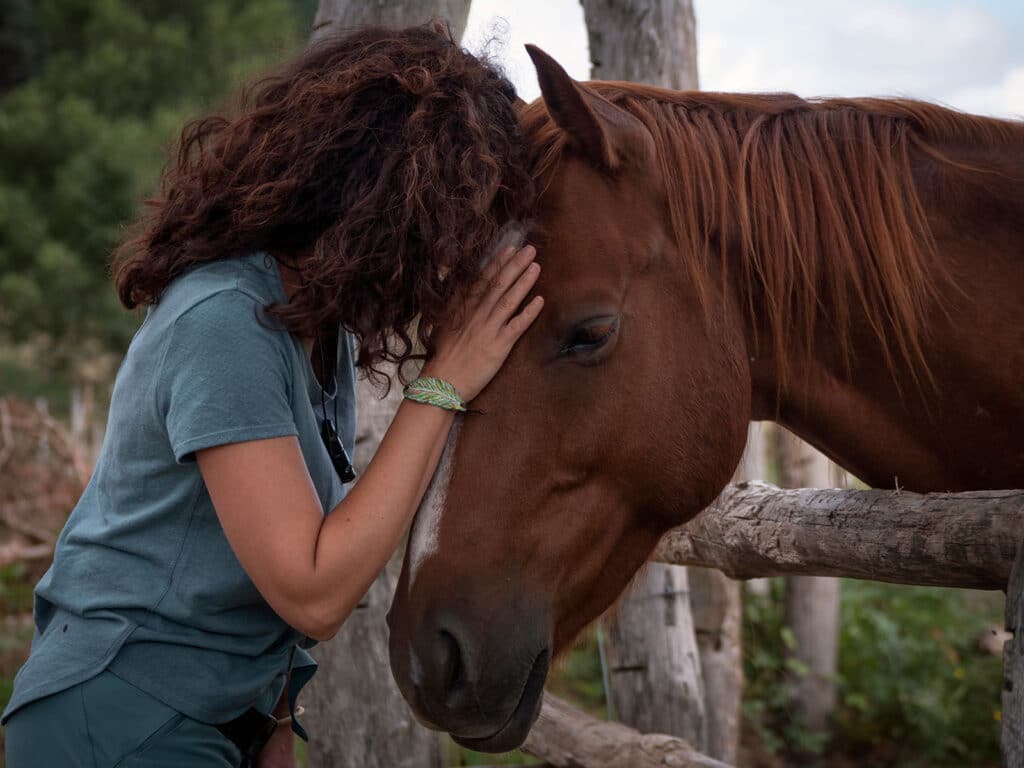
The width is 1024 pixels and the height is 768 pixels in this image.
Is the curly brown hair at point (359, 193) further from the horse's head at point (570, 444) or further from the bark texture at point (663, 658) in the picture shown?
the bark texture at point (663, 658)

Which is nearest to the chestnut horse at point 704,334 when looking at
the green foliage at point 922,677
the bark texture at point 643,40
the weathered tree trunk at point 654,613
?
the weathered tree trunk at point 654,613

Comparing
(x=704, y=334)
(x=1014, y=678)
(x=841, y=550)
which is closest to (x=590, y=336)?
(x=704, y=334)

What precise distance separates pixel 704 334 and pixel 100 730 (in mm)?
1292

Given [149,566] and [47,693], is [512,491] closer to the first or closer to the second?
[149,566]

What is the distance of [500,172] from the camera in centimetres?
174

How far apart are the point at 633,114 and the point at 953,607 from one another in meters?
Result: 5.76

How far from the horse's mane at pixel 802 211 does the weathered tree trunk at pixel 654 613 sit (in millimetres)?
1689

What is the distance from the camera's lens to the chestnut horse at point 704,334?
1.75 m

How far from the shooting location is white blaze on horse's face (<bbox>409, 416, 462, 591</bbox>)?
170cm

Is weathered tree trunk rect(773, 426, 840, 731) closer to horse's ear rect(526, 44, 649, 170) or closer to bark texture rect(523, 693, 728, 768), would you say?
bark texture rect(523, 693, 728, 768)

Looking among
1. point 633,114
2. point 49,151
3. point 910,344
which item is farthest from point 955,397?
point 49,151

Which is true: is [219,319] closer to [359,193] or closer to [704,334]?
[359,193]

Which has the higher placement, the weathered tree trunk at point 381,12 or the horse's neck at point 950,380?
the weathered tree trunk at point 381,12

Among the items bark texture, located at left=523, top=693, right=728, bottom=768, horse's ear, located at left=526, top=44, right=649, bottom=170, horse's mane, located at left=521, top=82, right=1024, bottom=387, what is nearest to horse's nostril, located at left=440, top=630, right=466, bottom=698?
horse's mane, located at left=521, top=82, right=1024, bottom=387
